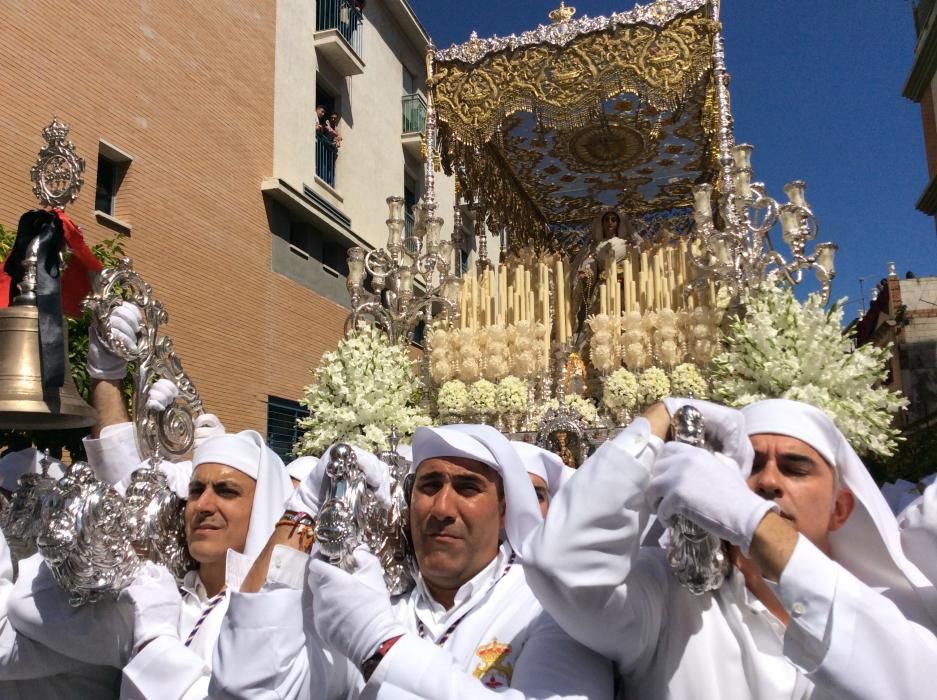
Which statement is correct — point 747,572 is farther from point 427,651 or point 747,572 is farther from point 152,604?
point 152,604

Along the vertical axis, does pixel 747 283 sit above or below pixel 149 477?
above

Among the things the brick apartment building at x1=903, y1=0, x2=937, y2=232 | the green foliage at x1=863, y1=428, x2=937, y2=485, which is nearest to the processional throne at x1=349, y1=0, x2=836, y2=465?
the green foliage at x1=863, y1=428, x2=937, y2=485

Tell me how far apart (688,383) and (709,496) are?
15.0 feet

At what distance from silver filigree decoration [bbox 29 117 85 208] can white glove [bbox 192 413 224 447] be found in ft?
3.36

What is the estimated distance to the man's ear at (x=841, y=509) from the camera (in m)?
2.12

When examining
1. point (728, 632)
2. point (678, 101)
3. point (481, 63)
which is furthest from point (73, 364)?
point (678, 101)

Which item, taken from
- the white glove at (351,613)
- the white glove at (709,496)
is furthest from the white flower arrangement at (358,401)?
the white glove at (709,496)

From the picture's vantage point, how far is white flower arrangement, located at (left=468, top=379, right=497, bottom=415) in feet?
21.1

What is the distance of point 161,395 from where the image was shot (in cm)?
316

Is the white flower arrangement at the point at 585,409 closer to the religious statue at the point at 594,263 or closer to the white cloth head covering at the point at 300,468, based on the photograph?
the religious statue at the point at 594,263

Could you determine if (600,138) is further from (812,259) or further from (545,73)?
(812,259)

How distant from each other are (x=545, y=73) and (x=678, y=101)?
1.45 metres

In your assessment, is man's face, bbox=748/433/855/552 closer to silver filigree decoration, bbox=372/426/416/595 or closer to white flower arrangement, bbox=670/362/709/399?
silver filigree decoration, bbox=372/426/416/595

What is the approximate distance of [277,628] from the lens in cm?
207
